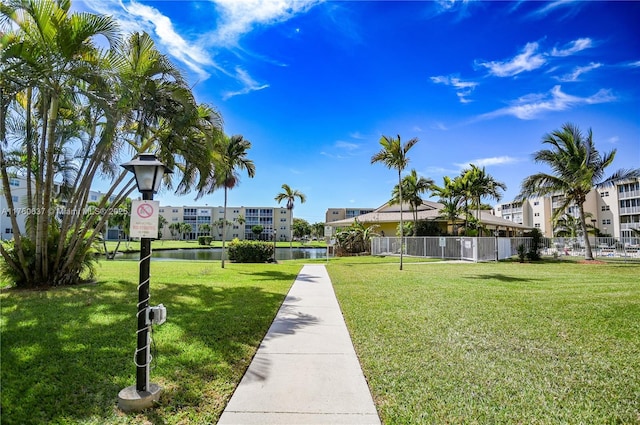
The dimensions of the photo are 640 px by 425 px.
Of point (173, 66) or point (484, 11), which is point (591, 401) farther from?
point (173, 66)

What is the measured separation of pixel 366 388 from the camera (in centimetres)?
381

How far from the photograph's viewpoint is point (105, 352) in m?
4.67

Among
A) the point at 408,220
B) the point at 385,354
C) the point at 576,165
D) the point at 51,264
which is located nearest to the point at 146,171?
the point at 385,354

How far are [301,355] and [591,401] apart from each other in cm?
336

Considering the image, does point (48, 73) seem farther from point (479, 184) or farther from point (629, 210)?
point (629, 210)

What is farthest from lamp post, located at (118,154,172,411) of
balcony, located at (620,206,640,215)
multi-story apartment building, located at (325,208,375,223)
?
multi-story apartment building, located at (325,208,375,223)

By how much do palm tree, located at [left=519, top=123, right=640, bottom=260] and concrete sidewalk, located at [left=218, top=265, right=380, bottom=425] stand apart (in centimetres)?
2196

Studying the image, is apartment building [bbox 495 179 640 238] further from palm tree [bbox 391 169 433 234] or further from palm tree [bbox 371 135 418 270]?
palm tree [bbox 371 135 418 270]

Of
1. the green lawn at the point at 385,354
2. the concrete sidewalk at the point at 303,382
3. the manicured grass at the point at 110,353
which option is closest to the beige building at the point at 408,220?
the green lawn at the point at 385,354

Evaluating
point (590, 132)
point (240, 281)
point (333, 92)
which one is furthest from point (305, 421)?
point (590, 132)

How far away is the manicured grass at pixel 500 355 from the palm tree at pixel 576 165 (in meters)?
14.2

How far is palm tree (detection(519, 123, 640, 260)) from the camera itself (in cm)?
2122

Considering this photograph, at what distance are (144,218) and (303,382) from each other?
8.27 ft

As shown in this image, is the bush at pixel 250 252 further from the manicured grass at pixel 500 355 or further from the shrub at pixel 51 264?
the manicured grass at pixel 500 355
